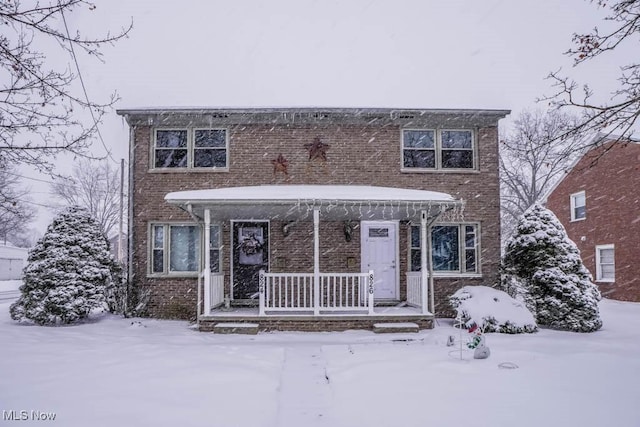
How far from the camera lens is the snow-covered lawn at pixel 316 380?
217 inches

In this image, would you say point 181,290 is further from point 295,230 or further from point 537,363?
point 537,363

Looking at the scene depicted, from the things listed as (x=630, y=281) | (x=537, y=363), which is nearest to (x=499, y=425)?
(x=537, y=363)

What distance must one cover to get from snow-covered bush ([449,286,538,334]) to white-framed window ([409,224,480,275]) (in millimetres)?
1748

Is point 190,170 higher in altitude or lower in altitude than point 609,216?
higher

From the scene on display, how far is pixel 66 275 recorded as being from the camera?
39.7ft

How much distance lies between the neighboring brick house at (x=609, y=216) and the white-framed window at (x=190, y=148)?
11783mm

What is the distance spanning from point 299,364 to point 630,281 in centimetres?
1496

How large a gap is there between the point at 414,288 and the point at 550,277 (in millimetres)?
3186

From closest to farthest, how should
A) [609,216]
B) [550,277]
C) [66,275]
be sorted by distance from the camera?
[550,277] → [66,275] → [609,216]

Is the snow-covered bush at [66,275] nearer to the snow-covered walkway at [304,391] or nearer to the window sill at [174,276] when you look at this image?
the window sill at [174,276]

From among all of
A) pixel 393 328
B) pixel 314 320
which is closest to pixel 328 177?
pixel 314 320

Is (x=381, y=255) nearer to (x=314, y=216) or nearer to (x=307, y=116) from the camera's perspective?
(x=314, y=216)

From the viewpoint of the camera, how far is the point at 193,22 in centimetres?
15812

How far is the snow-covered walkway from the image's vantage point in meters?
5.50
